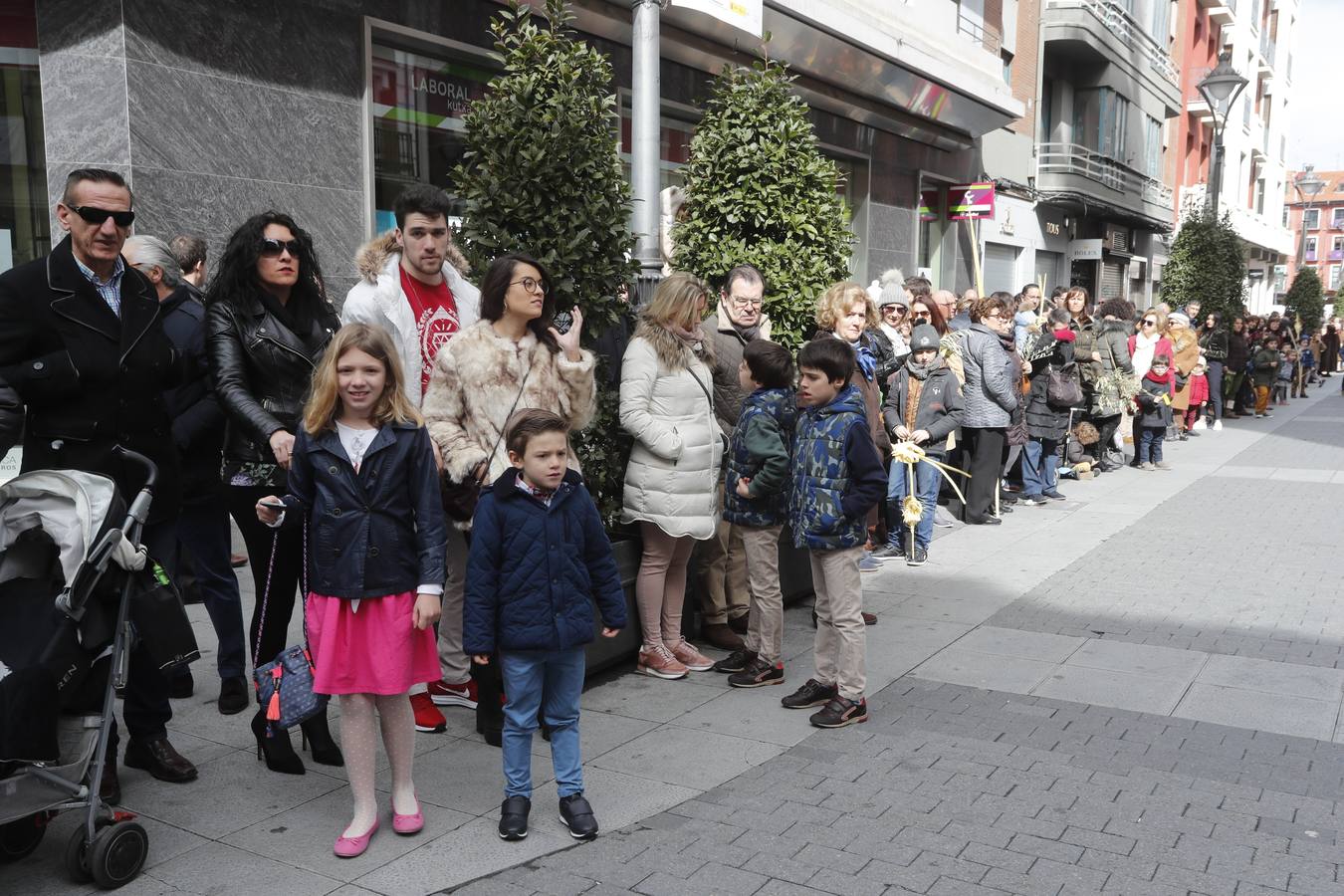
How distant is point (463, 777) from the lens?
14.4 feet

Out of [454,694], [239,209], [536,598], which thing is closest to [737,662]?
[454,694]

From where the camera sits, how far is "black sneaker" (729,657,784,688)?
18.0 feet

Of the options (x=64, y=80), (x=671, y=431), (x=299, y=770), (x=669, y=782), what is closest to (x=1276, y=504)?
(x=671, y=431)

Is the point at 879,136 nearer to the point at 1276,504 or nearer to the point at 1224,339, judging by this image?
the point at 1224,339

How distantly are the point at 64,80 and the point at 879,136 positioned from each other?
43.0 feet

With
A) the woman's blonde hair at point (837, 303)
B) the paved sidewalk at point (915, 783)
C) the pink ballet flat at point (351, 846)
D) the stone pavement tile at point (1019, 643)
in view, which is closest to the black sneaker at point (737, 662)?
the paved sidewalk at point (915, 783)

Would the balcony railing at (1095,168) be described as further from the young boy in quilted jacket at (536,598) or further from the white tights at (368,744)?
the white tights at (368,744)

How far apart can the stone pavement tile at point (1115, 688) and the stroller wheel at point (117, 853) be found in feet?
13.0

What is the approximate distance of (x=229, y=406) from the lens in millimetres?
4344

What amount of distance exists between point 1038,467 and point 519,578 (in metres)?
8.93

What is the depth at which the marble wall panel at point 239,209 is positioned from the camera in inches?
294

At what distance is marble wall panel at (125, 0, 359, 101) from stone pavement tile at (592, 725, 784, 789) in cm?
572

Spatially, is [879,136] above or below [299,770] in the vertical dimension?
above

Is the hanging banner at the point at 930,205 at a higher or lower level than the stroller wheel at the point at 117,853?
higher
